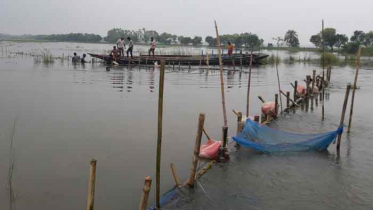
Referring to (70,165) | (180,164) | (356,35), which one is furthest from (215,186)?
(356,35)

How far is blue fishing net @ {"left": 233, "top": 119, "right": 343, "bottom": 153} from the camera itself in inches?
262

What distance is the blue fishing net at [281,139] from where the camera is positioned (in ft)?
21.8

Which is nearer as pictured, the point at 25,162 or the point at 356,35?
the point at 25,162

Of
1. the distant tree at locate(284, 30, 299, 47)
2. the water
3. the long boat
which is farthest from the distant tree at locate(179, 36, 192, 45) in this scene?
the water

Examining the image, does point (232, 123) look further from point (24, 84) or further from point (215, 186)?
point (24, 84)

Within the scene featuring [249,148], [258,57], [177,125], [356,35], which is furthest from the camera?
[356,35]

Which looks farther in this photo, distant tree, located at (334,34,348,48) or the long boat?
distant tree, located at (334,34,348,48)

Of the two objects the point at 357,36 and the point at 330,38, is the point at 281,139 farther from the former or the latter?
the point at 357,36

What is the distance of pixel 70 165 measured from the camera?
606cm

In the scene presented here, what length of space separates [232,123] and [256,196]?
455 cm

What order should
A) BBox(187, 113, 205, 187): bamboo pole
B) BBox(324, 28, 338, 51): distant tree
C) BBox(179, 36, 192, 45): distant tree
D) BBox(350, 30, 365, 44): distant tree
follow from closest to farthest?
BBox(187, 113, 205, 187): bamboo pole, BBox(324, 28, 338, 51): distant tree, BBox(350, 30, 365, 44): distant tree, BBox(179, 36, 192, 45): distant tree

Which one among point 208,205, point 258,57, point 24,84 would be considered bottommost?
point 208,205

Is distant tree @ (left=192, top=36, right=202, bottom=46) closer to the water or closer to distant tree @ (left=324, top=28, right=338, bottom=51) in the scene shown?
distant tree @ (left=324, top=28, right=338, bottom=51)

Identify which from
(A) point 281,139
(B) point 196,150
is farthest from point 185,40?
(B) point 196,150
